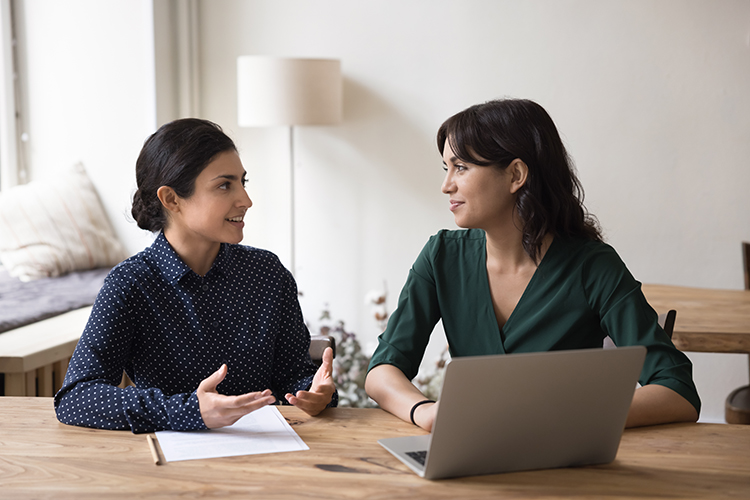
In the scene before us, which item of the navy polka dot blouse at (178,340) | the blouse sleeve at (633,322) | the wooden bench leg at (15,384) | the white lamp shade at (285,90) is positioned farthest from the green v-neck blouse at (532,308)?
the white lamp shade at (285,90)

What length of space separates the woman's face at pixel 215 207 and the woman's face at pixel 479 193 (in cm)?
45

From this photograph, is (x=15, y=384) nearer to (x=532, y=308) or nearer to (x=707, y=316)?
(x=532, y=308)

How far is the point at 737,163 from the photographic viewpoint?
11.0ft

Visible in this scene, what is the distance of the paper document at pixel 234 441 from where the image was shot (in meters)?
1.15

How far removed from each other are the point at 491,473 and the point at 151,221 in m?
0.97

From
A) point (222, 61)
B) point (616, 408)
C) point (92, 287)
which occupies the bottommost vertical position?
point (92, 287)

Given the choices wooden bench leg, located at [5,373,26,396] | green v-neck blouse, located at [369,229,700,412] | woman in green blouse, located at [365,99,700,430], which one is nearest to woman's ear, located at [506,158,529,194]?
woman in green blouse, located at [365,99,700,430]

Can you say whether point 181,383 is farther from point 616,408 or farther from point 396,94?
point 396,94

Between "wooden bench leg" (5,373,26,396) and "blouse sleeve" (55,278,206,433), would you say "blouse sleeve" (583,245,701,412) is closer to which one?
"blouse sleeve" (55,278,206,433)

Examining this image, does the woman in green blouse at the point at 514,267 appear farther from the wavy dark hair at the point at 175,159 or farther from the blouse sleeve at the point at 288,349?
the wavy dark hair at the point at 175,159

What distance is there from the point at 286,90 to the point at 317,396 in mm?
2073

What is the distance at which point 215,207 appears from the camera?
5.13ft

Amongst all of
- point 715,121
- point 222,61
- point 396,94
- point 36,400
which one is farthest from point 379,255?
point 36,400

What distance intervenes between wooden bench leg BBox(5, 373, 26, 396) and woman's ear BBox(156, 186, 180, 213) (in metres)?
1.03
